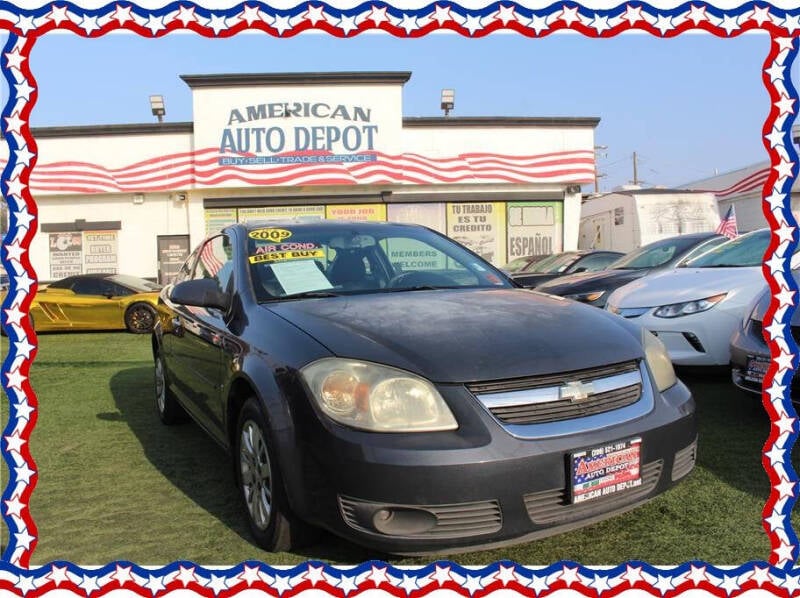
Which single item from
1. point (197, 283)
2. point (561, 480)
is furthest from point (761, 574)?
point (197, 283)

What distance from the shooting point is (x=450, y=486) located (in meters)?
2.20

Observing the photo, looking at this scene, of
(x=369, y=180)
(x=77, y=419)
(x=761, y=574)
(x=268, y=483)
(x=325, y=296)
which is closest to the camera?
(x=761, y=574)

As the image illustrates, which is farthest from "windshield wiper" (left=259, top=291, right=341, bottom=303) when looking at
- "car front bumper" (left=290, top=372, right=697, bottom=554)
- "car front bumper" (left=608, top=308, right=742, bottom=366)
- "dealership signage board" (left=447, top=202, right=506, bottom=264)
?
"dealership signage board" (left=447, top=202, right=506, bottom=264)

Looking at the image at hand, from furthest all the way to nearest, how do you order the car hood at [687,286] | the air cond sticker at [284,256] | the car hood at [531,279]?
the car hood at [687,286] → the car hood at [531,279] → the air cond sticker at [284,256]

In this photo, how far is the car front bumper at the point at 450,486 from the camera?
221 centimetres

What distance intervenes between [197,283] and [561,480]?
82.1 inches

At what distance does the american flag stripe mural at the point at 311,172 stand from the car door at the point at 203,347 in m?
13.4

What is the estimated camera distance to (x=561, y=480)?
2.29 m

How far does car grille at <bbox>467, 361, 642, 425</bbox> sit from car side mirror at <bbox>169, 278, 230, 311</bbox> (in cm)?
157

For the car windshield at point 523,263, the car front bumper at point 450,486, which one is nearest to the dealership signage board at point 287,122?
the car windshield at point 523,263

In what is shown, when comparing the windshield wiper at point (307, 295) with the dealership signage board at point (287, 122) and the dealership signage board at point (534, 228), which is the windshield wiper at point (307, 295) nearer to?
the dealership signage board at point (287, 122)

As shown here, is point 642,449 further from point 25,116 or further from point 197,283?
point 25,116

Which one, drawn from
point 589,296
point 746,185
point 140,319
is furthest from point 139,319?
point 746,185

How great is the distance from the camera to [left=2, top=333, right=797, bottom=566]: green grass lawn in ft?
8.82
